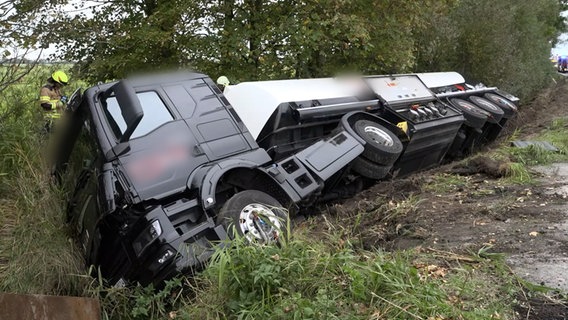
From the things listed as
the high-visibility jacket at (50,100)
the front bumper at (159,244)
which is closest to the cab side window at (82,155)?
the front bumper at (159,244)

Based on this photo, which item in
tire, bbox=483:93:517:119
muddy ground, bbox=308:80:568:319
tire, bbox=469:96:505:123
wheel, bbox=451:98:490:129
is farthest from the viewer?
tire, bbox=483:93:517:119

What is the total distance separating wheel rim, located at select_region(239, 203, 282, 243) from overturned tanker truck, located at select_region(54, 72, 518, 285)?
0.4 inches

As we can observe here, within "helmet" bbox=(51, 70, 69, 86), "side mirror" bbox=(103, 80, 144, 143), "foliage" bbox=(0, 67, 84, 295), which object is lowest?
"foliage" bbox=(0, 67, 84, 295)

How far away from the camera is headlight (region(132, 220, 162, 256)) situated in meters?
3.63

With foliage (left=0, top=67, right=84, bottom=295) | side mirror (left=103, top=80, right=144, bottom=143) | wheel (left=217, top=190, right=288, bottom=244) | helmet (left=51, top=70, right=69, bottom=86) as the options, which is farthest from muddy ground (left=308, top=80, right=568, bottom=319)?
helmet (left=51, top=70, right=69, bottom=86)

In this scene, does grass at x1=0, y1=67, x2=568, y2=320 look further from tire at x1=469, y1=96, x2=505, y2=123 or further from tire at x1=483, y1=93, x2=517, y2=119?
tire at x1=483, y1=93, x2=517, y2=119

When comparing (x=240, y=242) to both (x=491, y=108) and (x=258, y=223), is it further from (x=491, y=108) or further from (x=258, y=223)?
(x=491, y=108)

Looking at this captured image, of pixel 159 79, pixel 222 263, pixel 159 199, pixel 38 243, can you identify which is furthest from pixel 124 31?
pixel 222 263

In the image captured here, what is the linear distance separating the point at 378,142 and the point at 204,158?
84.6 inches

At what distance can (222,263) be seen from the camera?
3010 mm

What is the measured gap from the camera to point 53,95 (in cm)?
686

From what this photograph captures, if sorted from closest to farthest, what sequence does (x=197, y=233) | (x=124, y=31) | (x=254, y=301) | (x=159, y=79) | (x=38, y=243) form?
(x=254, y=301) → (x=197, y=233) → (x=38, y=243) → (x=159, y=79) → (x=124, y=31)

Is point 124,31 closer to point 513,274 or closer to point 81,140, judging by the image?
point 81,140

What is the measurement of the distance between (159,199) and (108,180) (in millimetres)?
395
